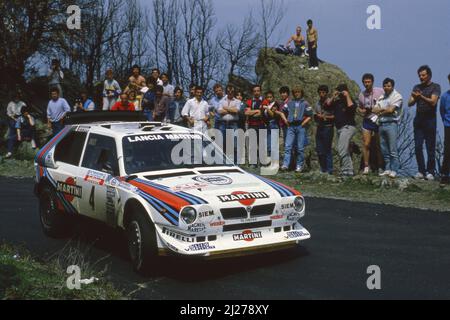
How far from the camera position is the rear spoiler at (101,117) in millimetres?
9672

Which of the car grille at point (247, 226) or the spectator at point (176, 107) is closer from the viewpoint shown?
the car grille at point (247, 226)

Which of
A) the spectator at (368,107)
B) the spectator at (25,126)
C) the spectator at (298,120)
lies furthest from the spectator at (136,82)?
the spectator at (368,107)

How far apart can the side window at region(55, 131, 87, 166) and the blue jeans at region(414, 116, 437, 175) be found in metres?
7.00

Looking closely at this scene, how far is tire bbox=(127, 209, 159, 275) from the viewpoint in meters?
6.86

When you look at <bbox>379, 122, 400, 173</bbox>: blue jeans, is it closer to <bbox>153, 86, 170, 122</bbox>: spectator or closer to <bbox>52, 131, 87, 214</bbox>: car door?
<bbox>153, 86, 170, 122</bbox>: spectator

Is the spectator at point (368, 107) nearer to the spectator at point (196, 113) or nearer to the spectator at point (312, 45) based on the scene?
the spectator at point (196, 113)

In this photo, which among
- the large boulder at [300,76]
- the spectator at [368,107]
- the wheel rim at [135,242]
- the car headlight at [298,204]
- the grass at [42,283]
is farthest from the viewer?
the large boulder at [300,76]

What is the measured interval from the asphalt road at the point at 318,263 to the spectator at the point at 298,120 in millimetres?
4428

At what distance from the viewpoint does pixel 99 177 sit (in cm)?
805

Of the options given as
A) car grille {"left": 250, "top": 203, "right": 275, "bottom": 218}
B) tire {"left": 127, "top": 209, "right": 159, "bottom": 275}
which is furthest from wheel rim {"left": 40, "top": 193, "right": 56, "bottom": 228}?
car grille {"left": 250, "top": 203, "right": 275, "bottom": 218}

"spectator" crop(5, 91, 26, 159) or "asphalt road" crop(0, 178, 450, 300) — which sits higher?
"spectator" crop(5, 91, 26, 159)

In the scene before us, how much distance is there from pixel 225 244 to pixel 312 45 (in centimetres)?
1766
